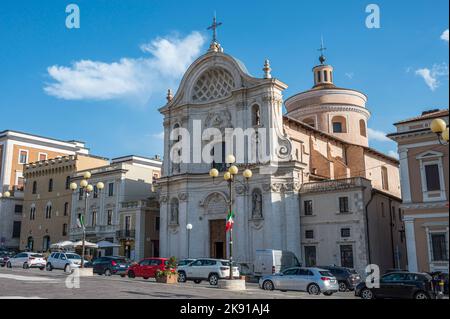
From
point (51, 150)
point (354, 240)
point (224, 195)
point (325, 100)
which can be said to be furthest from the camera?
point (51, 150)

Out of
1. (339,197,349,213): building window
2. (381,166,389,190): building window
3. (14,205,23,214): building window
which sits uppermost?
(381,166,389,190): building window

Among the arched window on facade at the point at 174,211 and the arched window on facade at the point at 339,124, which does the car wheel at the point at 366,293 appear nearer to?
the arched window on facade at the point at 174,211

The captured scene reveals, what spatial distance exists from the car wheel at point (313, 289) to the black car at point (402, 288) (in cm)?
217

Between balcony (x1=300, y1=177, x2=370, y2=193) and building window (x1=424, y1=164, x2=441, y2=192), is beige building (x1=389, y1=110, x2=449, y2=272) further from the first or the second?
balcony (x1=300, y1=177, x2=370, y2=193)

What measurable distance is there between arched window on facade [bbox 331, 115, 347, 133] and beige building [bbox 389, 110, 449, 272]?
24.9 meters

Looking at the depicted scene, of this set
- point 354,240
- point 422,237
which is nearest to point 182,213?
point 354,240

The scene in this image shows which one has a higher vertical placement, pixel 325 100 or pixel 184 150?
pixel 325 100

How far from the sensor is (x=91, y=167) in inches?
2304

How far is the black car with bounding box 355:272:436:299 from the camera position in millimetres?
20859

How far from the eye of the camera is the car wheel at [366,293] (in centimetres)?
2239

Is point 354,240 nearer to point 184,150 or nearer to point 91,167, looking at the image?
point 184,150

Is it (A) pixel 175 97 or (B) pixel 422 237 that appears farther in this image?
(A) pixel 175 97

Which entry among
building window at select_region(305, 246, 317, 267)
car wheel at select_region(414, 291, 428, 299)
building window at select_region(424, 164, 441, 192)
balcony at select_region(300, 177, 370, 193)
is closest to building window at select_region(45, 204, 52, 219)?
balcony at select_region(300, 177, 370, 193)
